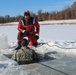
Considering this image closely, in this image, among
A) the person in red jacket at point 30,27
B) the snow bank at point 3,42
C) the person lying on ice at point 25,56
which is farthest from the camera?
the person in red jacket at point 30,27

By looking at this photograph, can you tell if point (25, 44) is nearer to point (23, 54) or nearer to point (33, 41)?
point (23, 54)

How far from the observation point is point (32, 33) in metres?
9.28

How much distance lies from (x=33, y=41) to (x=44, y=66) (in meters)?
3.23

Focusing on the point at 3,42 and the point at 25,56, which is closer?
the point at 25,56

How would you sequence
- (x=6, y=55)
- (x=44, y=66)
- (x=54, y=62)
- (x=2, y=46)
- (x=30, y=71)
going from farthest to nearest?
1. (x=2, y=46)
2. (x=6, y=55)
3. (x=54, y=62)
4. (x=44, y=66)
5. (x=30, y=71)

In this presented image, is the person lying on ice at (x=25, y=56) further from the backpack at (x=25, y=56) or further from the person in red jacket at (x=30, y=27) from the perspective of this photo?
the person in red jacket at (x=30, y=27)

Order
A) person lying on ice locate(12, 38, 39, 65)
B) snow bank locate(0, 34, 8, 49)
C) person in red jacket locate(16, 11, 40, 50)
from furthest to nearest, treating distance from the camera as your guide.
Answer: person in red jacket locate(16, 11, 40, 50) < snow bank locate(0, 34, 8, 49) < person lying on ice locate(12, 38, 39, 65)

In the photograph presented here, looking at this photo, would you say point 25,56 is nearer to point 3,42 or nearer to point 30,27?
point 3,42

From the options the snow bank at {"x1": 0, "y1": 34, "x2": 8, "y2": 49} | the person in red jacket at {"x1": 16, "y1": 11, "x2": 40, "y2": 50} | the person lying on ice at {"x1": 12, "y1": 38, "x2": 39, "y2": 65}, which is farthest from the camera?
the person in red jacket at {"x1": 16, "y1": 11, "x2": 40, "y2": 50}

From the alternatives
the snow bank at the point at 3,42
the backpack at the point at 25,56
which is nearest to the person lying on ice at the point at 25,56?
the backpack at the point at 25,56

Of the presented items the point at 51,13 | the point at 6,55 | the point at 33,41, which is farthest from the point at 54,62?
the point at 51,13

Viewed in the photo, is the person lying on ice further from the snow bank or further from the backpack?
the snow bank

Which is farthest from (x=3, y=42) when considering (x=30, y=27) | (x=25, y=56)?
(x=25, y=56)

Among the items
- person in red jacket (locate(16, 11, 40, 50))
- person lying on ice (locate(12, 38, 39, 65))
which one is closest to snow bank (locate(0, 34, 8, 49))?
person in red jacket (locate(16, 11, 40, 50))
